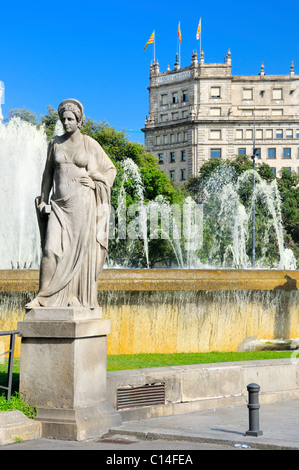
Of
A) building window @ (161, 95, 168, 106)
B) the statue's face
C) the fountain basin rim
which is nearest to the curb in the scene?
the statue's face

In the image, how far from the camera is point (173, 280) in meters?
13.1

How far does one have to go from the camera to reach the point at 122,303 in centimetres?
1274

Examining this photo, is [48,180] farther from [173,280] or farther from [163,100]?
[163,100]

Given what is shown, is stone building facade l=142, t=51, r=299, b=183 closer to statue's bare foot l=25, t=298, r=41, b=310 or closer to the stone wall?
the stone wall

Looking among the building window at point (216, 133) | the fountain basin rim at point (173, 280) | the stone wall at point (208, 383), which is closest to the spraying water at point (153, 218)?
the fountain basin rim at point (173, 280)

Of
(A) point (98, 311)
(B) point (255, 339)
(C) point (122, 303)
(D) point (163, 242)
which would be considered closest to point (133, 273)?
(C) point (122, 303)

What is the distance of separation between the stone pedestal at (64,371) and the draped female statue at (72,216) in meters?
0.25

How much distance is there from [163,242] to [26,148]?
70.4 ft

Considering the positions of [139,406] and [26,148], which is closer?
[139,406]

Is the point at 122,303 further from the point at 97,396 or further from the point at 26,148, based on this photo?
the point at 26,148

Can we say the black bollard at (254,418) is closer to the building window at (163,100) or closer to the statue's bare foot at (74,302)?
the statue's bare foot at (74,302)

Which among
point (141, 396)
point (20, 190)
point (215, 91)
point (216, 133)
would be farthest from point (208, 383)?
point (215, 91)

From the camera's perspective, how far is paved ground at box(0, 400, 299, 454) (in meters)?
7.46

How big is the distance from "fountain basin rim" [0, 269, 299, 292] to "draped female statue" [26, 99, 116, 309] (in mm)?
3393
